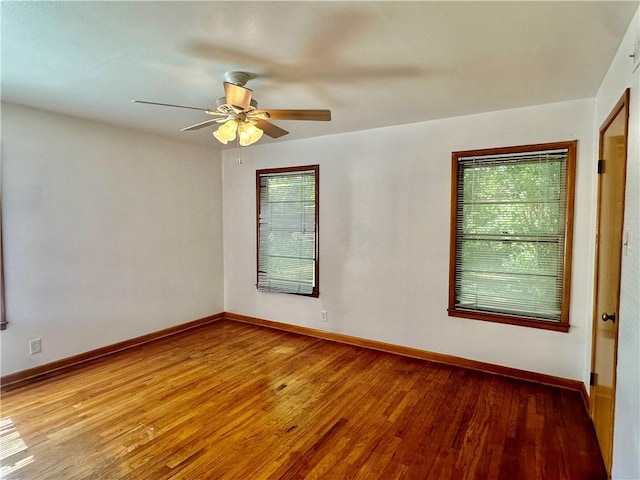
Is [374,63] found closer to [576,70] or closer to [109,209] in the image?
[576,70]

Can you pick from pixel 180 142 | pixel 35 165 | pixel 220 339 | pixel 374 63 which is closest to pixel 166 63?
pixel 374 63

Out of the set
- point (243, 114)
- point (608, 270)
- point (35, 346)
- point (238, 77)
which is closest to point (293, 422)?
point (243, 114)

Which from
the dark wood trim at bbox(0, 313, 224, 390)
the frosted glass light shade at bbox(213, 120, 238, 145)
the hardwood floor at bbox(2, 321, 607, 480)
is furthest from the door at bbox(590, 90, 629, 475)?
the dark wood trim at bbox(0, 313, 224, 390)

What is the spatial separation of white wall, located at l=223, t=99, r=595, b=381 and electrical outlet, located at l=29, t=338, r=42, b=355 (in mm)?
2412

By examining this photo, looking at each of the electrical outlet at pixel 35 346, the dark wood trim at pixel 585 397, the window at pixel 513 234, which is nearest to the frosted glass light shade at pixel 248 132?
the window at pixel 513 234

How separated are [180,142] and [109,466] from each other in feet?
11.7

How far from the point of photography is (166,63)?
2.25 metres

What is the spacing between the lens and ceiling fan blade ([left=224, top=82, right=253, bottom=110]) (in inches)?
83.9

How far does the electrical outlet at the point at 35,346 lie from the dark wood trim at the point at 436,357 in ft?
7.64

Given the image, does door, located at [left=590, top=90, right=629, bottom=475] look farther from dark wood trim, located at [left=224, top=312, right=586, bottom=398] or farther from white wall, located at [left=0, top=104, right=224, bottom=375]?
white wall, located at [left=0, top=104, right=224, bottom=375]

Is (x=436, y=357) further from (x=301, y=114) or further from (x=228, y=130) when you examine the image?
(x=228, y=130)

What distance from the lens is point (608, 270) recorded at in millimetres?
2189

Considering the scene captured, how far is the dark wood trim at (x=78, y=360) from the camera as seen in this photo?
3.08 metres

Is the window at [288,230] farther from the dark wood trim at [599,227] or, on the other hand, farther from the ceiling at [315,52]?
the dark wood trim at [599,227]
